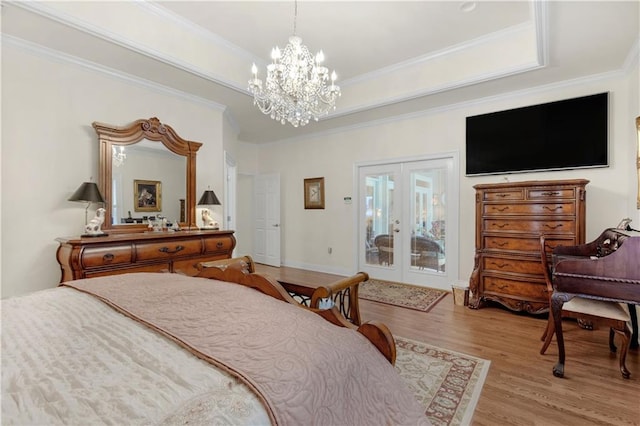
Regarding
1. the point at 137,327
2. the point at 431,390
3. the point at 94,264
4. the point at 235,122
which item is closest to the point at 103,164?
the point at 94,264

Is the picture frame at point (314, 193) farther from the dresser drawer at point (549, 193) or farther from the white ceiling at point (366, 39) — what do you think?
the dresser drawer at point (549, 193)

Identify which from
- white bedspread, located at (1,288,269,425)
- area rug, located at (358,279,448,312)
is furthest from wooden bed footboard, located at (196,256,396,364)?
area rug, located at (358,279,448,312)

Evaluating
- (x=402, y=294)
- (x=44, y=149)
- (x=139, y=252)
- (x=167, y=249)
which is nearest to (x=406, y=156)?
(x=402, y=294)

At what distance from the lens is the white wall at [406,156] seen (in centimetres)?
335

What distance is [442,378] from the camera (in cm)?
214

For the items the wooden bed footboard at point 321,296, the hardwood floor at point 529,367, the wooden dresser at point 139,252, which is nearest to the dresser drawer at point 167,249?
the wooden dresser at point 139,252

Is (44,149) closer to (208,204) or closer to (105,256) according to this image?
(105,256)

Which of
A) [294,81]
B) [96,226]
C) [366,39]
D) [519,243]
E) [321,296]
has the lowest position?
[321,296]

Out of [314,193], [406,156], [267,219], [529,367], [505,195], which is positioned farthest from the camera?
[267,219]

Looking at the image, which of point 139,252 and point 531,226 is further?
point 531,226

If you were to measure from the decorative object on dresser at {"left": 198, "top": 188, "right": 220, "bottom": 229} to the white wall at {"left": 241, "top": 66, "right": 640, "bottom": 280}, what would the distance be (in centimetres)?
228

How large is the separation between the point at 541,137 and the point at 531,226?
1.19 meters

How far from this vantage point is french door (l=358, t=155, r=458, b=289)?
445cm

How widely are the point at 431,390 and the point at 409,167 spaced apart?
136 inches
